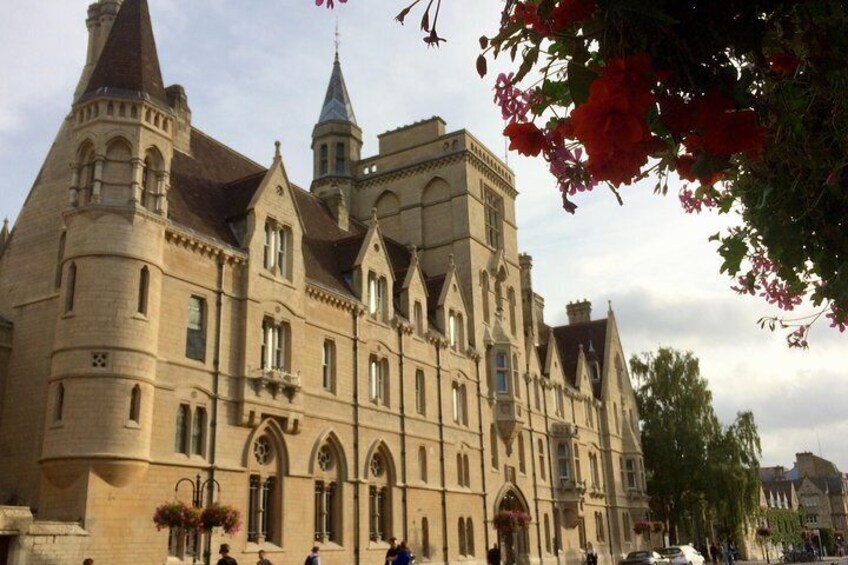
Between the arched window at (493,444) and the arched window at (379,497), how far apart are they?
1000 cm

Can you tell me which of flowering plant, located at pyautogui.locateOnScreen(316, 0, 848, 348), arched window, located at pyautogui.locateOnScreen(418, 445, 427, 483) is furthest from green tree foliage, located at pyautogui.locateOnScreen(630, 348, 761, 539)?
flowering plant, located at pyautogui.locateOnScreen(316, 0, 848, 348)

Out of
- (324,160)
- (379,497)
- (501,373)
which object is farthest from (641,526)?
(324,160)

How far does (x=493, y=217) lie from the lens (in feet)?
158

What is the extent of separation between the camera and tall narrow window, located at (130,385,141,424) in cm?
2186

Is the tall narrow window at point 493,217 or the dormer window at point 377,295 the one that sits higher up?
the tall narrow window at point 493,217

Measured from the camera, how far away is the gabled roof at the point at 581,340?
60169 mm

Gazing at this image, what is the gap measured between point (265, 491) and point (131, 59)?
48.4 ft

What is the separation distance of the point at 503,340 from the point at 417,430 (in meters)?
10.1

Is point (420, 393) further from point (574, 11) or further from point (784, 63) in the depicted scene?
point (574, 11)

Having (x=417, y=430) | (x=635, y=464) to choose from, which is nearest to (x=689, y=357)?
(x=635, y=464)

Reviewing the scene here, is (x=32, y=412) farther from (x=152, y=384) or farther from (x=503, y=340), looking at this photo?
(x=503, y=340)

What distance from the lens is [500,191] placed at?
161 ft

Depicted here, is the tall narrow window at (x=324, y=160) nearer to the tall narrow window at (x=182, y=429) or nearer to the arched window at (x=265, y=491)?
the arched window at (x=265, y=491)

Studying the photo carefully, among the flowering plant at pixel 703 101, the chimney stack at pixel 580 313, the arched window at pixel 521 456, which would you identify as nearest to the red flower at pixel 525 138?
the flowering plant at pixel 703 101
